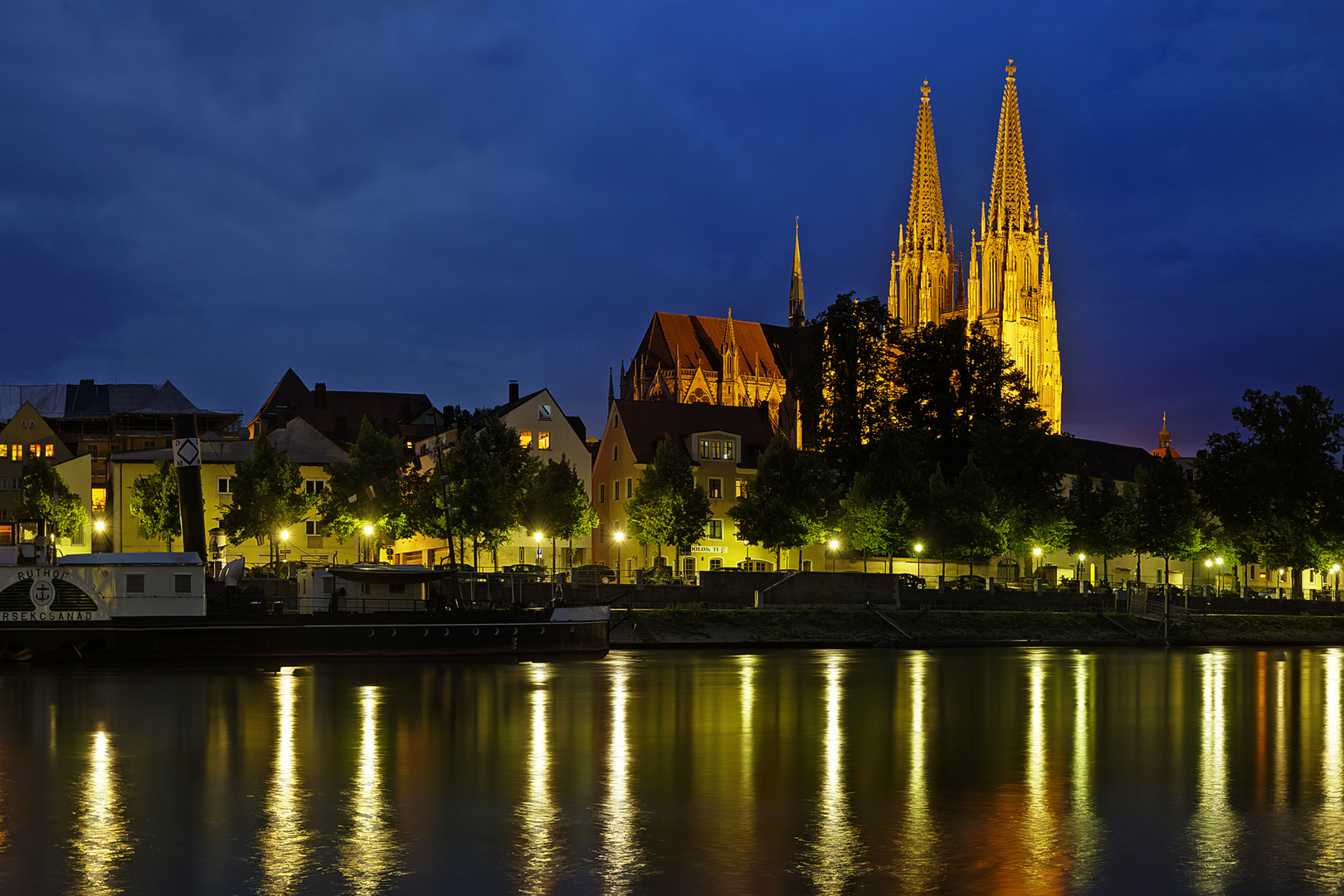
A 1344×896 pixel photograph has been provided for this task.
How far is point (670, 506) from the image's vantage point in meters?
79.4

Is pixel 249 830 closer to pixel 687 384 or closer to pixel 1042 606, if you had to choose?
pixel 1042 606

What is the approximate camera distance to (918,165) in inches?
6368

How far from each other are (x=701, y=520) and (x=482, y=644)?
28.3 metres

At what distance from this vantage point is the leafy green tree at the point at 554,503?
256 ft

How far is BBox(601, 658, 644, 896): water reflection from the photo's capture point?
48.3 ft

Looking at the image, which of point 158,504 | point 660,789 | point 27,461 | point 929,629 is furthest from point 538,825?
point 27,461

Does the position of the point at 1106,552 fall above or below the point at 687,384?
below

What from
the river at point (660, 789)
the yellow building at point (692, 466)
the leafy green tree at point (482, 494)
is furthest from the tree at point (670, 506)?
the river at point (660, 789)

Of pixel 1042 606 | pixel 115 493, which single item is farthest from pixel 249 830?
pixel 115 493

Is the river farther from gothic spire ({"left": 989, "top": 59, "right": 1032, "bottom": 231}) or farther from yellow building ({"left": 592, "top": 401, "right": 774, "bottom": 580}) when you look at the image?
gothic spire ({"left": 989, "top": 59, "right": 1032, "bottom": 231})

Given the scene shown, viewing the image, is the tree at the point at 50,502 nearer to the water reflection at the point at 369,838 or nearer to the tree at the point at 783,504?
the tree at the point at 783,504

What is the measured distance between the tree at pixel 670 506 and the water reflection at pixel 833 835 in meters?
52.6

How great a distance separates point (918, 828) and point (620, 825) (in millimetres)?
3918

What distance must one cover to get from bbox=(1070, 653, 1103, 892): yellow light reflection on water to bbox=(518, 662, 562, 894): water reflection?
5758 millimetres
